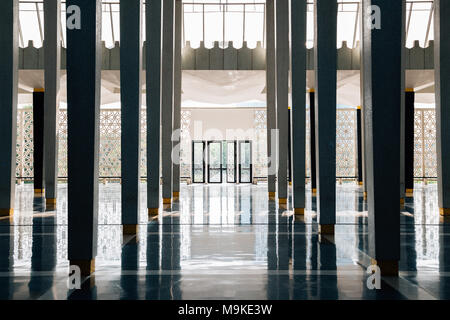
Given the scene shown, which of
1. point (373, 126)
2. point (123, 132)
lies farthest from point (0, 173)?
point (373, 126)

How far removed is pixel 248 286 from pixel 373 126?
9.02 feet

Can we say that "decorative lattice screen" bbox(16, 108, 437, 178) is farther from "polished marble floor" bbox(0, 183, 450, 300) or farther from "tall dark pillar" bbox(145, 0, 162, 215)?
"polished marble floor" bbox(0, 183, 450, 300)

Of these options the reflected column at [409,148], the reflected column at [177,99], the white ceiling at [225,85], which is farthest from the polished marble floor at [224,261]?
the reflected column at [409,148]

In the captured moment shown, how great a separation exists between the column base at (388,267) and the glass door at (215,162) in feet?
98.9

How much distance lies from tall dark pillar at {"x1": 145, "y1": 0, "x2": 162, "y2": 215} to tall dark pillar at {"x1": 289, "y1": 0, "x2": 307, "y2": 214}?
13.3 ft

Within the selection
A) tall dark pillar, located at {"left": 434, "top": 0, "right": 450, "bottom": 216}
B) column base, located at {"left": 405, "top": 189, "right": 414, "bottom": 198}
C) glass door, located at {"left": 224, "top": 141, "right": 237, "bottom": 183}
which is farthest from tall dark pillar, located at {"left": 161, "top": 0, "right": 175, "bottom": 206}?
glass door, located at {"left": 224, "top": 141, "right": 237, "bottom": 183}

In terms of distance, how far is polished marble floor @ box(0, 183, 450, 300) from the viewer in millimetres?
5047

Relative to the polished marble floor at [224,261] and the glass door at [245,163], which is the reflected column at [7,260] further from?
the glass door at [245,163]

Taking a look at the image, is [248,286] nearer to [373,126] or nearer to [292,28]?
[373,126]

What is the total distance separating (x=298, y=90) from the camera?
12.1 m

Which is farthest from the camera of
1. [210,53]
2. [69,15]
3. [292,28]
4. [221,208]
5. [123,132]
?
[210,53]

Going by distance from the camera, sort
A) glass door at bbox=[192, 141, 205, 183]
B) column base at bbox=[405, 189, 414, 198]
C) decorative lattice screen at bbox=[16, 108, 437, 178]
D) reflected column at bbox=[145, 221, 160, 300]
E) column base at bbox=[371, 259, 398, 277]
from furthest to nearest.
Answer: glass door at bbox=[192, 141, 205, 183] < decorative lattice screen at bbox=[16, 108, 437, 178] < column base at bbox=[405, 189, 414, 198] < column base at bbox=[371, 259, 398, 277] < reflected column at bbox=[145, 221, 160, 300]

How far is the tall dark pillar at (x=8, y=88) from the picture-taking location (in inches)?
491
